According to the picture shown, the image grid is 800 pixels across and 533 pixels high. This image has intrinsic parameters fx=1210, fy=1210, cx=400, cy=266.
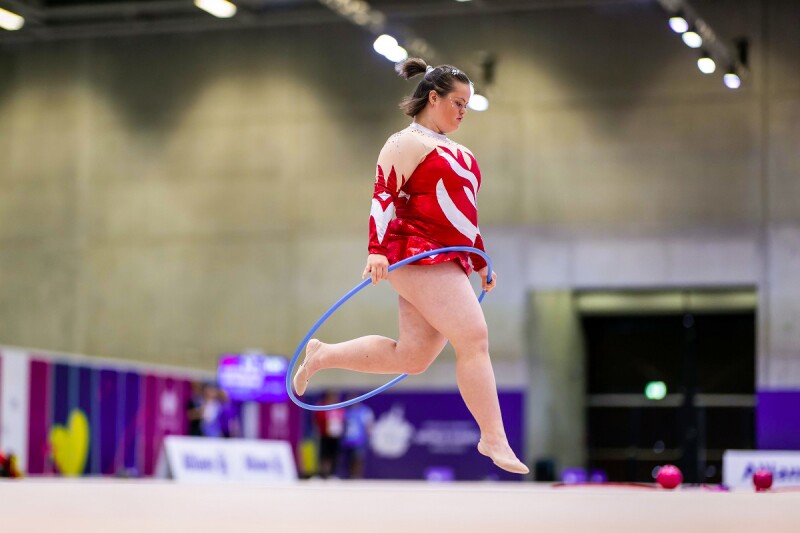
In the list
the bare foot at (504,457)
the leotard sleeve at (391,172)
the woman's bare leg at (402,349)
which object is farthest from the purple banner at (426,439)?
the leotard sleeve at (391,172)

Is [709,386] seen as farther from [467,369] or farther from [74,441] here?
[467,369]

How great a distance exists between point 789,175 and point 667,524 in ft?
58.0

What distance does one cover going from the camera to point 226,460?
1572cm

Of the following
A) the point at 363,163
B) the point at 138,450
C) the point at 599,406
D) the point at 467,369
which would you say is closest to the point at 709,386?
the point at 599,406

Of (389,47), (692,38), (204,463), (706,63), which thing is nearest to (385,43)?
(389,47)

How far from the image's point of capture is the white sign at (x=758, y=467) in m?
12.0

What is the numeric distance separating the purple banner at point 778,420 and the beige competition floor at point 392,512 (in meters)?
15.0

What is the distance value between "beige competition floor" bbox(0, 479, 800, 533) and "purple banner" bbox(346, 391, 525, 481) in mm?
16357

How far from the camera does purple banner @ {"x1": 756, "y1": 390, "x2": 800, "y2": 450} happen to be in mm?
18547

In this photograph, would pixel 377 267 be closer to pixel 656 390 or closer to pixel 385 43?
pixel 385 43

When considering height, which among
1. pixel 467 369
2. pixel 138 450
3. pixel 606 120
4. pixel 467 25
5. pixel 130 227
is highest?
pixel 467 25

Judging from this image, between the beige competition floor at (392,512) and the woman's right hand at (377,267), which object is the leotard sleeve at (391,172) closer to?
the woman's right hand at (377,267)

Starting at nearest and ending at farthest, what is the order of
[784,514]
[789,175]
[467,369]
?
[784,514] < [467,369] < [789,175]

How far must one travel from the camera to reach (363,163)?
21562 millimetres
